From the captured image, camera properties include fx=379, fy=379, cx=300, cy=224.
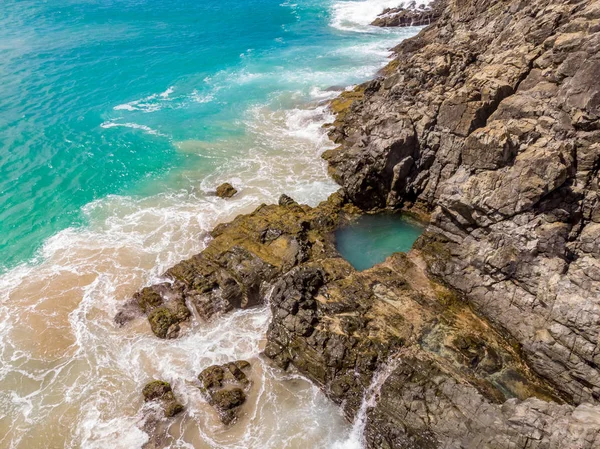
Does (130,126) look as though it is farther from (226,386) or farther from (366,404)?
(366,404)

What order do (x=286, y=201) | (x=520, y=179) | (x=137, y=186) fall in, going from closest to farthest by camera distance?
(x=520, y=179) → (x=286, y=201) → (x=137, y=186)

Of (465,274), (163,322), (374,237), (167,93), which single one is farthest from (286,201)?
(167,93)

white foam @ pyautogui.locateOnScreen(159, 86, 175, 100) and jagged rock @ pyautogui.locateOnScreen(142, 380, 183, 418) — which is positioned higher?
white foam @ pyautogui.locateOnScreen(159, 86, 175, 100)

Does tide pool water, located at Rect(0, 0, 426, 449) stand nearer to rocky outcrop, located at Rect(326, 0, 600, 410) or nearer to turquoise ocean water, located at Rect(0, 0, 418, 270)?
turquoise ocean water, located at Rect(0, 0, 418, 270)

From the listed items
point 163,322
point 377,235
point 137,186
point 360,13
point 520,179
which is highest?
point 360,13

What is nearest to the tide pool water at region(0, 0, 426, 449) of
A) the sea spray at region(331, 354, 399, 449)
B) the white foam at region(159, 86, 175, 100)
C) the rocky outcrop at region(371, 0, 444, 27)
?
the sea spray at region(331, 354, 399, 449)

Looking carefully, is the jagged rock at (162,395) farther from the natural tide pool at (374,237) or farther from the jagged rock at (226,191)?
the jagged rock at (226,191)
